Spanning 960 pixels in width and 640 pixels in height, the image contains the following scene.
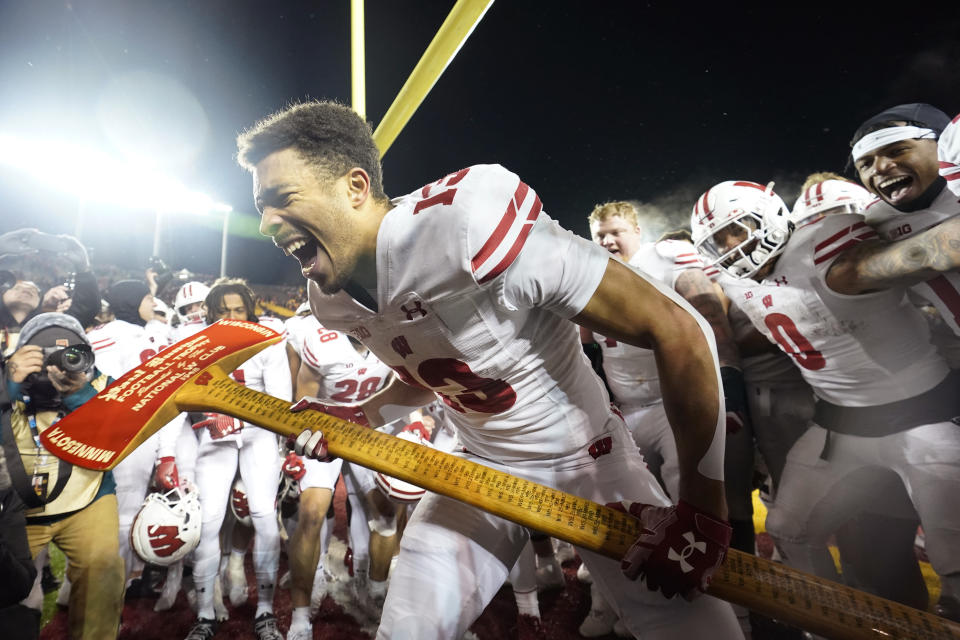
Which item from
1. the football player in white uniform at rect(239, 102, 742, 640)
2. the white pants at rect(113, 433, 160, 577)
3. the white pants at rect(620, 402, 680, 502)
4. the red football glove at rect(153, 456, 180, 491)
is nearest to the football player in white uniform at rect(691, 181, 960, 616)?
the white pants at rect(620, 402, 680, 502)

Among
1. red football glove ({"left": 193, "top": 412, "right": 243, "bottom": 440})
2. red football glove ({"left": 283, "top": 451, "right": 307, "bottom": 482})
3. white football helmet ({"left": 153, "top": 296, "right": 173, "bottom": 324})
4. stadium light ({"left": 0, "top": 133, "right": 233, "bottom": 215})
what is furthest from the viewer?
stadium light ({"left": 0, "top": 133, "right": 233, "bottom": 215})

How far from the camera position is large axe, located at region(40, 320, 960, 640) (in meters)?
1.02

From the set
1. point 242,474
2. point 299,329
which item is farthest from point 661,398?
point 242,474

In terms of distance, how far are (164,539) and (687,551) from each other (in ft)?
9.52

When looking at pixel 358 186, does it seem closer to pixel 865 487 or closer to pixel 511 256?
pixel 511 256

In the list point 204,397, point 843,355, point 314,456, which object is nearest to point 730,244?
point 843,355

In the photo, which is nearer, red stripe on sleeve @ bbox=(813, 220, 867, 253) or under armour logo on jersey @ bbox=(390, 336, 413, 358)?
under armour logo on jersey @ bbox=(390, 336, 413, 358)

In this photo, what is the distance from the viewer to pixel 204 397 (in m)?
1.61

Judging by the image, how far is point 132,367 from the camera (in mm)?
3594

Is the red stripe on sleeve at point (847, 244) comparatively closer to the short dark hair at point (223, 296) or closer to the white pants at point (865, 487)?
the white pants at point (865, 487)

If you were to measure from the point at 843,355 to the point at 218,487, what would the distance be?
3.98m

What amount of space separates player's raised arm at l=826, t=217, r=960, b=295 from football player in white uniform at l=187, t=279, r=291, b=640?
3.66m

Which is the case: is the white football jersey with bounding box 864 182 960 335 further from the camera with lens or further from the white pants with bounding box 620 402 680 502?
the camera with lens

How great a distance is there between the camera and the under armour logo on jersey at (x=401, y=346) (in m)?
1.41
